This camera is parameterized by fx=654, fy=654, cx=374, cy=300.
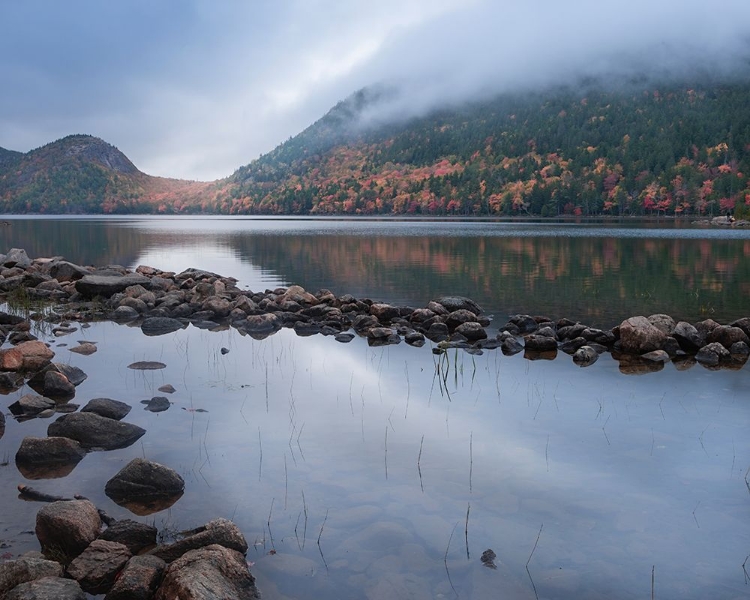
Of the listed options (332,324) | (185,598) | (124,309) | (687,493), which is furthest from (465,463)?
(124,309)

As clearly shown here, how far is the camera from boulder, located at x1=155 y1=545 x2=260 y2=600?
18.6 feet

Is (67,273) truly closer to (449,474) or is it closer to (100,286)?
(100,286)

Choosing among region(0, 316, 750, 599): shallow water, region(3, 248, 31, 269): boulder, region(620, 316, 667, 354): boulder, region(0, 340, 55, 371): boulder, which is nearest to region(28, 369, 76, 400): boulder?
region(0, 316, 750, 599): shallow water

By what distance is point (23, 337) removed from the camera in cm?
1786

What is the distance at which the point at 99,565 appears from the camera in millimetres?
6453

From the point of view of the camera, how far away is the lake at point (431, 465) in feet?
22.9

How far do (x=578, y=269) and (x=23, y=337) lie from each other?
31.6 metres

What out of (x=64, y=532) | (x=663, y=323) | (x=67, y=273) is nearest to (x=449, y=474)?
(x=64, y=532)

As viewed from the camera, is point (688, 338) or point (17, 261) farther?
point (17, 261)

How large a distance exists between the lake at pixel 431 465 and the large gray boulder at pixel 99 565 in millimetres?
1021

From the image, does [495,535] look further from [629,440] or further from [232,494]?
[629,440]

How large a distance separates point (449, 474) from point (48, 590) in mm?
5261

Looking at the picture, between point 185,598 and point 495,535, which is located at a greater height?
point 185,598

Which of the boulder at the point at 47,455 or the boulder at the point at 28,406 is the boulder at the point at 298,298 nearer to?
the boulder at the point at 28,406
